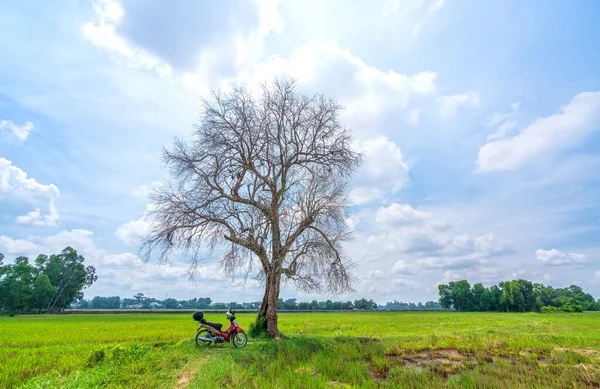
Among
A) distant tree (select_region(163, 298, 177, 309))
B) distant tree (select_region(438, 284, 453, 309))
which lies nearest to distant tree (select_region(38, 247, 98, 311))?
distant tree (select_region(163, 298, 177, 309))

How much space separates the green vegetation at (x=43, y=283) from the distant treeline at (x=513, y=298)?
371 feet

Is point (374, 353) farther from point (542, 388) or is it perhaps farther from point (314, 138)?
point (314, 138)

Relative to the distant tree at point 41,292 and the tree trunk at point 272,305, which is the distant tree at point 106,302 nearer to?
the distant tree at point 41,292

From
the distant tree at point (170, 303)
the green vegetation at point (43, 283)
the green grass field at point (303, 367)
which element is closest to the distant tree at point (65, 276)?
the green vegetation at point (43, 283)

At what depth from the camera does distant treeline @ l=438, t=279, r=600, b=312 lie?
8862 cm

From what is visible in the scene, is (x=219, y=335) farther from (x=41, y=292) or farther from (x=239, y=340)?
(x=41, y=292)

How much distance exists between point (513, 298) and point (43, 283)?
118055 millimetres

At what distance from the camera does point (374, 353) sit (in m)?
12.3

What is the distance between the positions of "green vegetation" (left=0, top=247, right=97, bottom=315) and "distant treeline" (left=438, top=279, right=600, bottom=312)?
113 meters

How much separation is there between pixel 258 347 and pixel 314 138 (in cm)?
1109

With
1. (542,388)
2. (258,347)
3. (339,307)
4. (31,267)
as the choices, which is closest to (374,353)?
(258,347)

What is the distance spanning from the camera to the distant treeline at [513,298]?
8862 cm

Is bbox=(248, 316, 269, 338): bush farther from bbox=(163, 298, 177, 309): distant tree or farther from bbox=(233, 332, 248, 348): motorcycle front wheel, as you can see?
bbox=(163, 298, 177, 309): distant tree

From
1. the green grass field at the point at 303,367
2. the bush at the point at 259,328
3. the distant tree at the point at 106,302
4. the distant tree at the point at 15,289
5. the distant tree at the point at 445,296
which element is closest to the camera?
the green grass field at the point at 303,367
